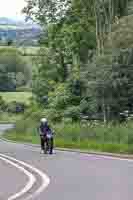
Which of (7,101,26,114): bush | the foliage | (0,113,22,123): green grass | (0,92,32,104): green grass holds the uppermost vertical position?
the foliage

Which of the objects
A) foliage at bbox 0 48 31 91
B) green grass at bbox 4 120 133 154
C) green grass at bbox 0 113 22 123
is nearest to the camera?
green grass at bbox 4 120 133 154

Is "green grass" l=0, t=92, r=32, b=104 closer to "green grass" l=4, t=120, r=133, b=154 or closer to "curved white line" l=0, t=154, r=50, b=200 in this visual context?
"green grass" l=4, t=120, r=133, b=154

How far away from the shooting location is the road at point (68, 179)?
1400 centimetres

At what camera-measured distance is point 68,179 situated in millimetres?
17484

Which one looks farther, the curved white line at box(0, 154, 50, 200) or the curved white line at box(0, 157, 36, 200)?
the curved white line at box(0, 154, 50, 200)

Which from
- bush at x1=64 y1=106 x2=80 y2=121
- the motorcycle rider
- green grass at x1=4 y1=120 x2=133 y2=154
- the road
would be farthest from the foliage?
the road

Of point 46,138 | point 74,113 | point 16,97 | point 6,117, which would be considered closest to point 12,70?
point 16,97

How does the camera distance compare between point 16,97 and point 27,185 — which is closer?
point 27,185

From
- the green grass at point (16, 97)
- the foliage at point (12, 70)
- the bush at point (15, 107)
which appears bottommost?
the bush at point (15, 107)

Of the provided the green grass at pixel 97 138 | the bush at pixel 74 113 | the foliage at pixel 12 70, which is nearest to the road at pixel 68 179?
the green grass at pixel 97 138

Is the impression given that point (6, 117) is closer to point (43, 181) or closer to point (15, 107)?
point (15, 107)

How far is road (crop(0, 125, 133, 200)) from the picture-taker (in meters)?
14.0

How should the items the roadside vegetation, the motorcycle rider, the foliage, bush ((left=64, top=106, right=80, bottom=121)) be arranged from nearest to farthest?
the motorcycle rider → the roadside vegetation → bush ((left=64, top=106, right=80, bottom=121)) → the foliage

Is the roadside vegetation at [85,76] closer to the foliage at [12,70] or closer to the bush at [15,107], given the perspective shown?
the bush at [15,107]
